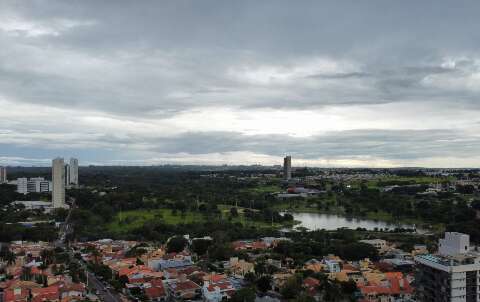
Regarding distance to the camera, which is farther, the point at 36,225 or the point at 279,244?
the point at 36,225

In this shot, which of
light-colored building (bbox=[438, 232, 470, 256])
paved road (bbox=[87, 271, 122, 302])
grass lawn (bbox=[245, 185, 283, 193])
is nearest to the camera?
light-colored building (bbox=[438, 232, 470, 256])

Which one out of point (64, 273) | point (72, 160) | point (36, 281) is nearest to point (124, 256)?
point (64, 273)

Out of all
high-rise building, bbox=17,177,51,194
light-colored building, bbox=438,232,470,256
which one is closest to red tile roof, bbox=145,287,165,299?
light-colored building, bbox=438,232,470,256

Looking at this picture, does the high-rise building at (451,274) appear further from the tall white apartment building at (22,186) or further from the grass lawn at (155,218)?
the tall white apartment building at (22,186)

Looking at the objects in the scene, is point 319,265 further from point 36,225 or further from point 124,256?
point 36,225

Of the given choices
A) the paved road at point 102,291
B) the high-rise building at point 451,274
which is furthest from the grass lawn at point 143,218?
the high-rise building at point 451,274

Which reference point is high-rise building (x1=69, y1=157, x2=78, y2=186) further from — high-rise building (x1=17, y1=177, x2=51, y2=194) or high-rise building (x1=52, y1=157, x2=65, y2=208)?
high-rise building (x1=52, y1=157, x2=65, y2=208)

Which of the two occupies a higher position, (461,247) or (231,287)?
(461,247)
